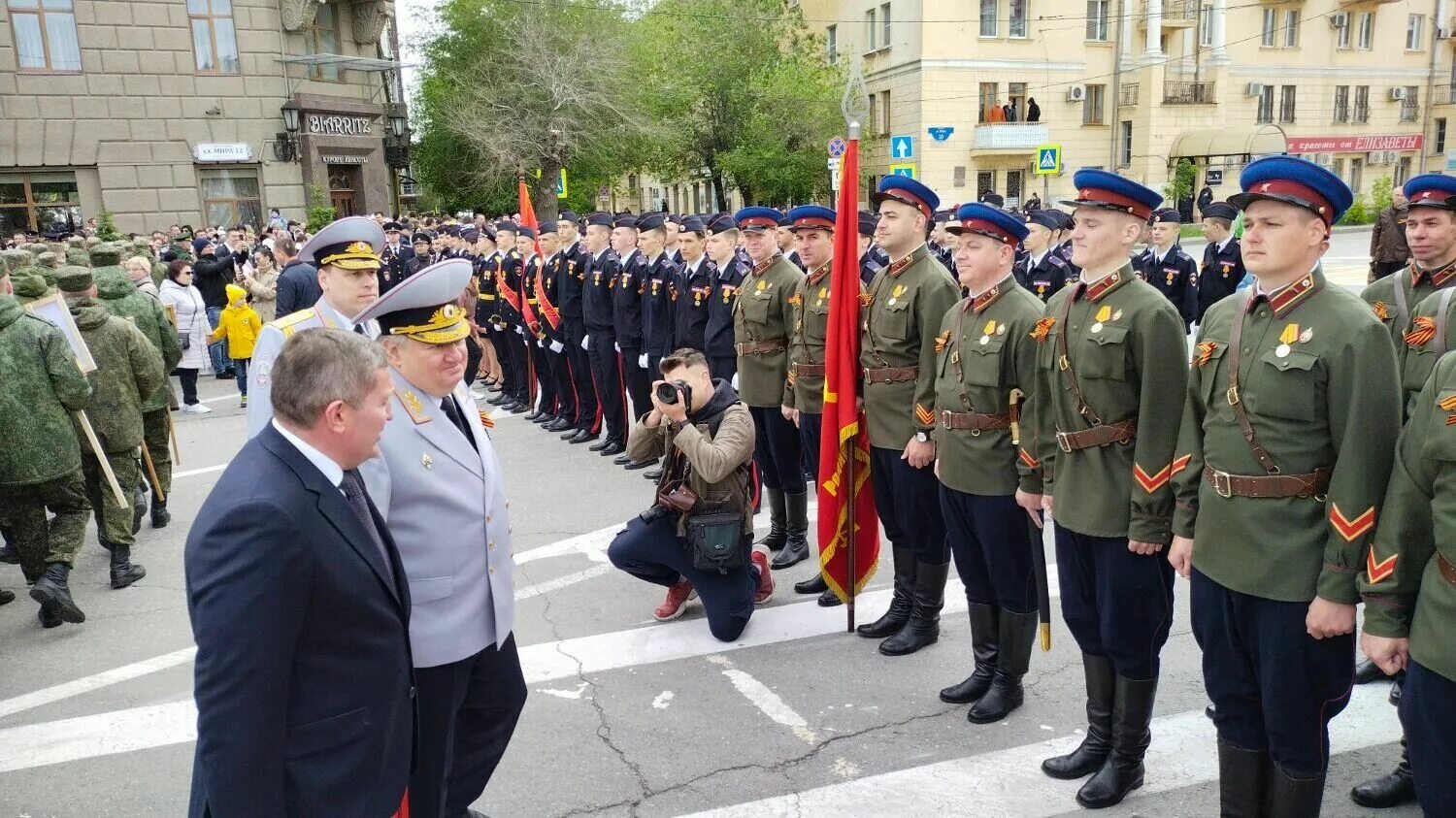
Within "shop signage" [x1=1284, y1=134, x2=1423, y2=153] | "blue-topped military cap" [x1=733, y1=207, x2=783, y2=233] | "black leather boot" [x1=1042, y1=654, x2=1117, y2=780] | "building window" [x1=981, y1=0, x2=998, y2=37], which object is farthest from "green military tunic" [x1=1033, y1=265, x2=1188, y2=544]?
"shop signage" [x1=1284, y1=134, x2=1423, y2=153]

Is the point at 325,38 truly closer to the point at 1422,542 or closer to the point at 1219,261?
the point at 1219,261

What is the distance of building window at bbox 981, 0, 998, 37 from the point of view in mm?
39719

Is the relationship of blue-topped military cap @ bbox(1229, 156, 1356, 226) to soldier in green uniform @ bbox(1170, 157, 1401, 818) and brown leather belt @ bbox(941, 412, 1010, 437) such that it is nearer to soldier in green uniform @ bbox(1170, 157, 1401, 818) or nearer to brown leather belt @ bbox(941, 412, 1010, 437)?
soldier in green uniform @ bbox(1170, 157, 1401, 818)

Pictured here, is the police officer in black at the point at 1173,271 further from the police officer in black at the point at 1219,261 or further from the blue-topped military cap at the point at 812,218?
the blue-topped military cap at the point at 812,218

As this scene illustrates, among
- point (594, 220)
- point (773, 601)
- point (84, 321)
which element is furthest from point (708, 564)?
point (594, 220)

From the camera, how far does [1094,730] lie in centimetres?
389

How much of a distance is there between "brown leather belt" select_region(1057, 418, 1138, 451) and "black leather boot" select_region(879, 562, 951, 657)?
153cm

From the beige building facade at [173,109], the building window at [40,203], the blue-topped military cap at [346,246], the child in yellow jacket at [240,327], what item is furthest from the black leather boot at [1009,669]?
the beige building facade at [173,109]

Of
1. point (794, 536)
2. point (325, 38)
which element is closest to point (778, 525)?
point (794, 536)

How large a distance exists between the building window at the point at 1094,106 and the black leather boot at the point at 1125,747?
42843 millimetres

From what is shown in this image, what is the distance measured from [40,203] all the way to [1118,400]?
28.0m

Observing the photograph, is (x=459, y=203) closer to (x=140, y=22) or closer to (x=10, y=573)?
(x=140, y=22)

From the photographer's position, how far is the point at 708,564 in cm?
518

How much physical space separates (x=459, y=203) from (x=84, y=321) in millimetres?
33860
